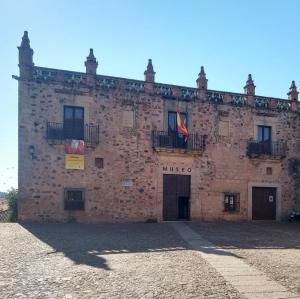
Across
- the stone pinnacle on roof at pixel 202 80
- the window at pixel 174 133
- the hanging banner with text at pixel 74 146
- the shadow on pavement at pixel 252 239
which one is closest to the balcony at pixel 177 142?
the window at pixel 174 133

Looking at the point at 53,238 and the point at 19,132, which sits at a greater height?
the point at 19,132

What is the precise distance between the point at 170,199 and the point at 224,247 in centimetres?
847

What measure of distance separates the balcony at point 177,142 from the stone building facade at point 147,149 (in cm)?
6

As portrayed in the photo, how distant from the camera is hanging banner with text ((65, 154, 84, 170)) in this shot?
17.5 m

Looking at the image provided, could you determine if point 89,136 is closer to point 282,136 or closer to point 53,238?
point 53,238

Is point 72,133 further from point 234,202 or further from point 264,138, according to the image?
point 264,138

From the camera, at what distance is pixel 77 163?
1761 centimetres

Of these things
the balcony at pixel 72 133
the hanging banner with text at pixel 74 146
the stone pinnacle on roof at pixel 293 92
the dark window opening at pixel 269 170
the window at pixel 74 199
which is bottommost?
the window at pixel 74 199

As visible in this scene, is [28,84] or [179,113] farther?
[179,113]

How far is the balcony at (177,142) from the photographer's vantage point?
18.8 meters

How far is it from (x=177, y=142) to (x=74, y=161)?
5632mm

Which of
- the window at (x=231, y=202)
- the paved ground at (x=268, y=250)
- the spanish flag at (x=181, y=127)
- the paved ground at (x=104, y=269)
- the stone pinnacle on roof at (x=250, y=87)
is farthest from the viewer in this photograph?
the stone pinnacle on roof at (x=250, y=87)

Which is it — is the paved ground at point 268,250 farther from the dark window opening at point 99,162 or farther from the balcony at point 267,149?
the balcony at point 267,149

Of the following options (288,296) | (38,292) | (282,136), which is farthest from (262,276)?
(282,136)
